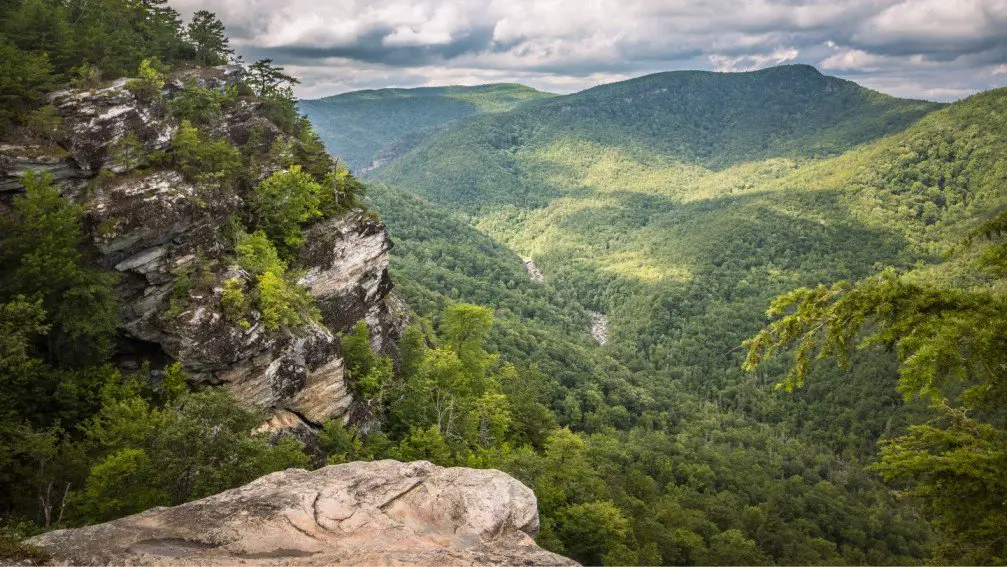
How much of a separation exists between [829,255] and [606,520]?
192m

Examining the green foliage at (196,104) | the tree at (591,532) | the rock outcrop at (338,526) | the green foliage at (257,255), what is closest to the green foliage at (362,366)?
the green foliage at (257,255)

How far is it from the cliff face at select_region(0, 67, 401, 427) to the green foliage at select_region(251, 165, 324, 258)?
1.59m

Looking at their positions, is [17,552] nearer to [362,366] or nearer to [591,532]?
[362,366]

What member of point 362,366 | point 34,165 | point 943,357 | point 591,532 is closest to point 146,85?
point 34,165

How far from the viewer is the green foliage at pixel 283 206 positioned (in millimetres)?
34406

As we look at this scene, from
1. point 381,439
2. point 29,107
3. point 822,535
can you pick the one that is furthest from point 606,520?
point 822,535

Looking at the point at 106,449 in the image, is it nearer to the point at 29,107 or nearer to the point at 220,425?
the point at 220,425

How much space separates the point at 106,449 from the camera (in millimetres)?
21844

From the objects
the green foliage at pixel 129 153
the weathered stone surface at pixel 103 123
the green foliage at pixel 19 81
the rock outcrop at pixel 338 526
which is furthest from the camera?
the green foliage at pixel 129 153

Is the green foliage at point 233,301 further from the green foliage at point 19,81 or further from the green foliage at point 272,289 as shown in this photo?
the green foliage at point 19,81

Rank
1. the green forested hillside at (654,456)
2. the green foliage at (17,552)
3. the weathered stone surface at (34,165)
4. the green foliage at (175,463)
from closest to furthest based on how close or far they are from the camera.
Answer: the green foliage at (17,552)
the green foliage at (175,463)
the weathered stone surface at (34,165)
the green forested hillside at (654,456)

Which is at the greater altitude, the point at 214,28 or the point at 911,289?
the point at 214,28

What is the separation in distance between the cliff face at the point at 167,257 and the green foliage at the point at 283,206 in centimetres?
159

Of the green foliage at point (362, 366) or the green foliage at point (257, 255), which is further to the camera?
the green foliage at point (362, 366)
